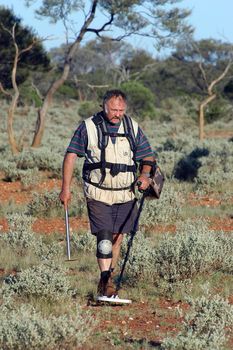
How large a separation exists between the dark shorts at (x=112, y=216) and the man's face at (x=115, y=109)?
68 cm

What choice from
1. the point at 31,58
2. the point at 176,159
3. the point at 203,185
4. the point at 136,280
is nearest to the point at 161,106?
the point at 31,58

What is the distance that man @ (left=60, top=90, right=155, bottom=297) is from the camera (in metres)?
6.85

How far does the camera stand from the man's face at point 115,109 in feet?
22.4

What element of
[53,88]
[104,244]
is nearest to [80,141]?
[104,244]

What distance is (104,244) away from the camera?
695cm

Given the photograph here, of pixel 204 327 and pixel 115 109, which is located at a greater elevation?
pixel 115 109

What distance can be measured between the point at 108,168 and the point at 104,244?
608mm

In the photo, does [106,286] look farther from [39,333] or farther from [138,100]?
[138,100]

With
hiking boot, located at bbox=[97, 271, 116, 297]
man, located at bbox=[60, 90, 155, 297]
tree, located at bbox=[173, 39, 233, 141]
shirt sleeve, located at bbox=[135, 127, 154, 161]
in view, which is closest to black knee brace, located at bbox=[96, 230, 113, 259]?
man, located at bbox=[60, 90, 155, 297]

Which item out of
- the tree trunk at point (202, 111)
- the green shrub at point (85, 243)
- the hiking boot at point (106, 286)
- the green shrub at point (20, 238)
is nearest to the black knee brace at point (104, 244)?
the hiking boot at point (106, 286)

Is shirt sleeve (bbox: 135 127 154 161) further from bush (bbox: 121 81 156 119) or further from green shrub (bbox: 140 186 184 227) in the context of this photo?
bush (bbox: 121 81 156 119)

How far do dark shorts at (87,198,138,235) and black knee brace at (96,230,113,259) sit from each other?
0.14ft

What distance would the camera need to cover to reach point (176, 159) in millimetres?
20312

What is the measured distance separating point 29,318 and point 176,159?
15051mm
